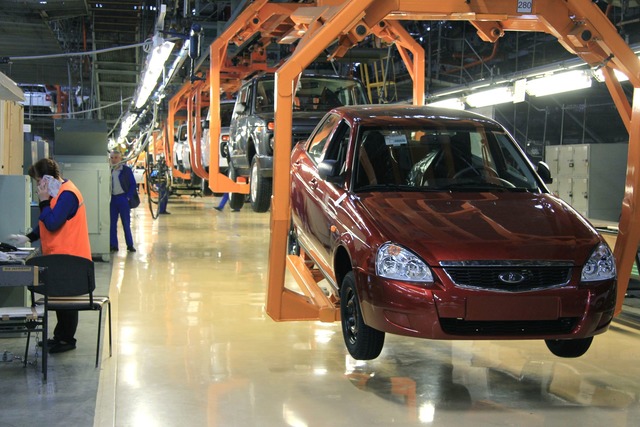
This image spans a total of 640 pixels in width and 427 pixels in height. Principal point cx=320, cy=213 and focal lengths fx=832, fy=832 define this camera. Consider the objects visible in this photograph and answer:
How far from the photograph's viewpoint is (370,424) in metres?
5.36

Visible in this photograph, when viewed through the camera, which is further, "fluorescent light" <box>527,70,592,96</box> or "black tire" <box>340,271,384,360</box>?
"fluorescent light" <box>527,70,592,96</box>

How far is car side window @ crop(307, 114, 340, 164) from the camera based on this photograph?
22.9 feet

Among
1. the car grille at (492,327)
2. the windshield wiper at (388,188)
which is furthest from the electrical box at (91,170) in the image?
the car grille at (492,327)

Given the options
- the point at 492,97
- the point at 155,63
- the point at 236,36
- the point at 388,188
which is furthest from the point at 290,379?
the point at 492,97

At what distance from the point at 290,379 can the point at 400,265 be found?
178cm

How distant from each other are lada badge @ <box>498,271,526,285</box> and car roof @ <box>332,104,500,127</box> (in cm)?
179

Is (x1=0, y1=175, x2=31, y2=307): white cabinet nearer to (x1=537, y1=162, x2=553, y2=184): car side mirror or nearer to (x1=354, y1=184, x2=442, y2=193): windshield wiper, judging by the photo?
(x1=354, y1=184, x2=442, y2=193): windshield wiper

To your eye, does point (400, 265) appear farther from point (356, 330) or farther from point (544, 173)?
point (544, 173)

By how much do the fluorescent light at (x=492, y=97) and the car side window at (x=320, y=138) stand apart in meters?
5.93

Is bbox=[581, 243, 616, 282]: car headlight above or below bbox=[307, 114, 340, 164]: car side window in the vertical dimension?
below

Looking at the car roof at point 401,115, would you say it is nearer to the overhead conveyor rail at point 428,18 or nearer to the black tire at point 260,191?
the overhead conveyor rail at point 428,18

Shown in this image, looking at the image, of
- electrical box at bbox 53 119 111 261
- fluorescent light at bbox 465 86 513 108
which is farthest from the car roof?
electrical box at bbox 53 119 111 261

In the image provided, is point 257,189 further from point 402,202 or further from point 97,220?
point 402,202

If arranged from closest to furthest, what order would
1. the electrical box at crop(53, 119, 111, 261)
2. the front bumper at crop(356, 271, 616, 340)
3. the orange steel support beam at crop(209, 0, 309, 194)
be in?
the front bumper at crop(356, 271, 616, 340)
the orange steel support beam at crop(209, 0, 309, 194)
the electrical box at crop(53, 119, 111, 261)
